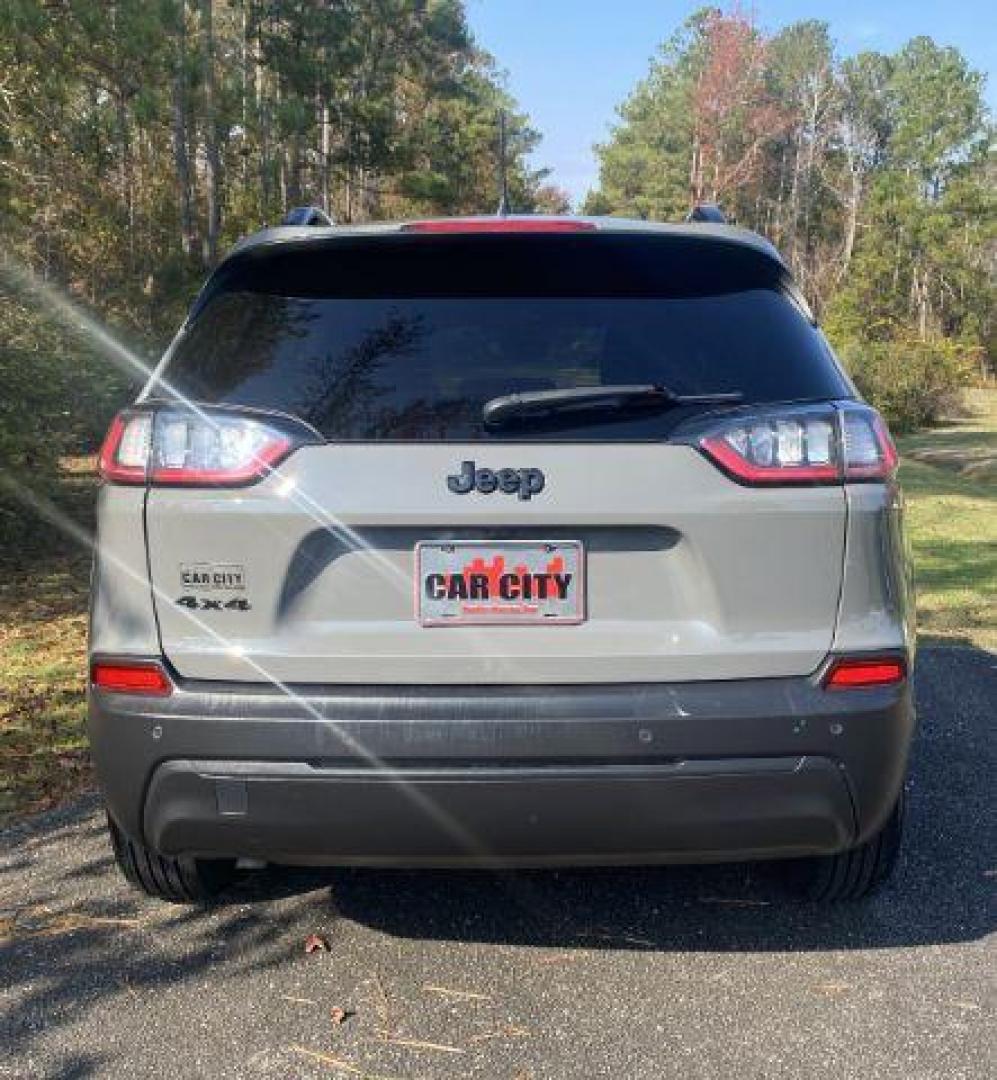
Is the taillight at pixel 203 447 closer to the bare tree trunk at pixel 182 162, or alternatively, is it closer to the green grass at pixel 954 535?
the green grass at pixel 954 535

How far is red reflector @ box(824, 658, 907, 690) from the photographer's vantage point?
8.19 ft

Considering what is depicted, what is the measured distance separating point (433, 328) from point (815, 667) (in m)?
1.16

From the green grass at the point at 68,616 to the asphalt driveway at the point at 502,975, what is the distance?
82cm

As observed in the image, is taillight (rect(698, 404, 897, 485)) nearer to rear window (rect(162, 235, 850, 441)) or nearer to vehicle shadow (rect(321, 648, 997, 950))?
rear window (rect(162, 235, 850, 441))

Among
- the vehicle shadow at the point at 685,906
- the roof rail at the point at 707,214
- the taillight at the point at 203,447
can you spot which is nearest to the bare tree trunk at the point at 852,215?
the roof rail at the point at 707,214

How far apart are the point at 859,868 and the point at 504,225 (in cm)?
193

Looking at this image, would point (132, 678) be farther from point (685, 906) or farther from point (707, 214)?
point (707, 214)

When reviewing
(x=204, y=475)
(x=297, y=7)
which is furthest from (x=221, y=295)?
(x=297, y=7)

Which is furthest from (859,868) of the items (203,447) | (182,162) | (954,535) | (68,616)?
(182,162)

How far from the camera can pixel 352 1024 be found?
2.68m

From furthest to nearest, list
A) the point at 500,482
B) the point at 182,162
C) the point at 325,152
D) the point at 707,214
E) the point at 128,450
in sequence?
the point at 325,152 → the point at 182,162 → the point at 707,214 → the point at 128,450 → the point at 500,482

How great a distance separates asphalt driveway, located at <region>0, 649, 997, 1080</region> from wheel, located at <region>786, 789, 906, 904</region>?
0.38ft

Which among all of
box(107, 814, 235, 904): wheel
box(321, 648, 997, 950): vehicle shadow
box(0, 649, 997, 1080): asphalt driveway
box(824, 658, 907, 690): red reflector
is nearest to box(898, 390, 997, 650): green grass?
box(321, 648, 997, 950): vehicle shadow

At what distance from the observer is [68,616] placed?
23.3 ft
